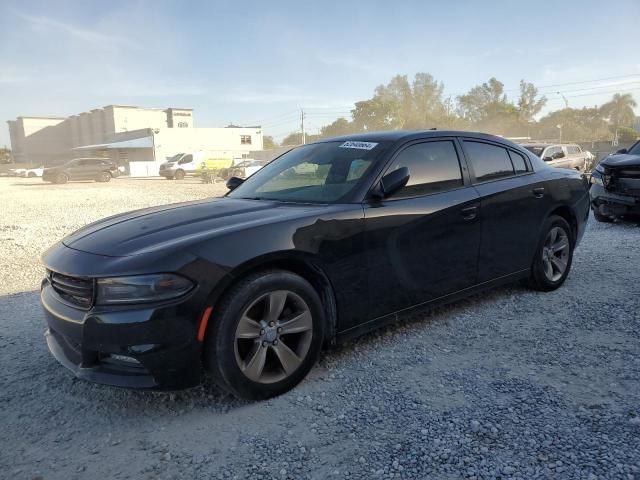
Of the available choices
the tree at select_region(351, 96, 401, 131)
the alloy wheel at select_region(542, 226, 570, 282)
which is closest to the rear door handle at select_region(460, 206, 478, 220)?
the alloy wheel at select_region(542, 226, 570, 282)

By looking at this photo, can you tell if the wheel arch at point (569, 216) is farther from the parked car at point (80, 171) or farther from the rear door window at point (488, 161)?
the parked car at point (80, 171)

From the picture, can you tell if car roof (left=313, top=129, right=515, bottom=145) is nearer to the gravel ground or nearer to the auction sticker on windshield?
the auction sticker on windshield

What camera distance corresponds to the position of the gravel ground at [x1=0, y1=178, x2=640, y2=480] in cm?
227

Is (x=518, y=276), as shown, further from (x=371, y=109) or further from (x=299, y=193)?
(x=371, y=109)

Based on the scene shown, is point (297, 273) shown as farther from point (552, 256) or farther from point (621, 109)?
point (621, 109)

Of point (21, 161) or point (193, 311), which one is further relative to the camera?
point (21, 161)

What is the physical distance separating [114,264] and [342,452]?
149 cm

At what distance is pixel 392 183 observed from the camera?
3240 millimetres

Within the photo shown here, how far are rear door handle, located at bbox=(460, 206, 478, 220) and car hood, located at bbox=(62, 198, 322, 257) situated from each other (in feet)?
4.18

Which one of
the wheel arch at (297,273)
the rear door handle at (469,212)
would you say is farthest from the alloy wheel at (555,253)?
the wheel arch at (297,273)

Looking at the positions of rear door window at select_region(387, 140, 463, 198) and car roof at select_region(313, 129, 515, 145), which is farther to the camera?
car roof at select_region(313, 129, 515, 145)

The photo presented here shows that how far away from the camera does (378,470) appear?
221 cm

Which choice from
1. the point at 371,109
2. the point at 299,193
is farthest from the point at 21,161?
the point at 299,193

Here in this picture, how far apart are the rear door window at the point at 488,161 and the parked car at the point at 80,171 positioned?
31.4 meters
